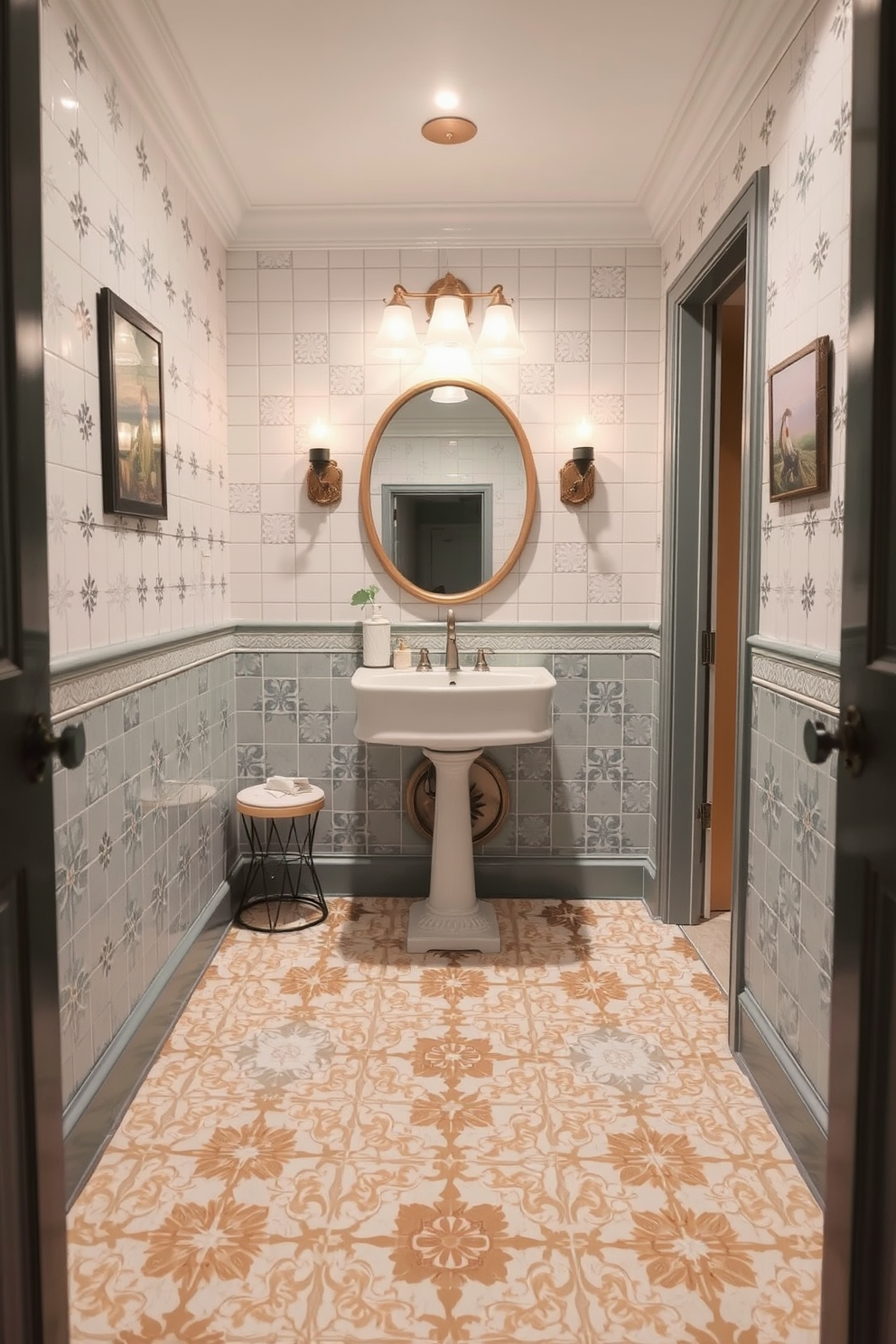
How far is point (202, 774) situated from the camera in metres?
3.03

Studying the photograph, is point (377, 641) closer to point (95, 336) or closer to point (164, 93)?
point (95, 336)

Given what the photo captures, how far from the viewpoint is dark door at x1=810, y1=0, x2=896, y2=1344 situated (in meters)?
0.98

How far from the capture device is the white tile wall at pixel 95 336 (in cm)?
186

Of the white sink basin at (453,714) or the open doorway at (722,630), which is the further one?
the open doorway at (722,630)

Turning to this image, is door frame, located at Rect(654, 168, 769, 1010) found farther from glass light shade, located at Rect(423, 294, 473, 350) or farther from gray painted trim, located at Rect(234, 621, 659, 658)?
glass light shade, located at Rect(423, 294, 473, 350)

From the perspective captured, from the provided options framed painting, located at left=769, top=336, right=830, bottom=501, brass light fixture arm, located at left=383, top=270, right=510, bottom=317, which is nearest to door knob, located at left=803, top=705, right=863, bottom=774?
framed painting, located at left=769, top=336, right=830, bottom=501

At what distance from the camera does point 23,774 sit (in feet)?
3.37

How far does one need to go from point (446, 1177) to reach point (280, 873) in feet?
5.90

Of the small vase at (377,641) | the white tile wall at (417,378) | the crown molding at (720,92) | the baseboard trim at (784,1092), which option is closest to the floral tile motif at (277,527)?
the white tile wall at (417,378)

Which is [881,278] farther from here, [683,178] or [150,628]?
[683,178]

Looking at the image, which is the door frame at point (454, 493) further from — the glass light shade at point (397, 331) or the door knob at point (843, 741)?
the door knob at point (843, 741)

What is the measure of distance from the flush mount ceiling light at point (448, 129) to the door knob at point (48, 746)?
230 cm

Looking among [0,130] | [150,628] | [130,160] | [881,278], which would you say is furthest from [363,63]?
[881,278]

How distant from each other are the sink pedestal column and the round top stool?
42 cm
